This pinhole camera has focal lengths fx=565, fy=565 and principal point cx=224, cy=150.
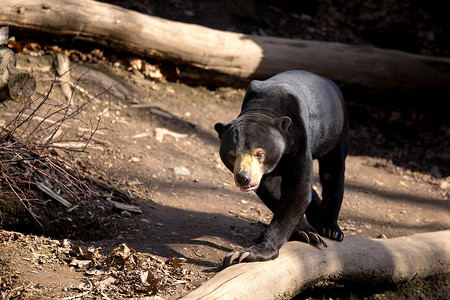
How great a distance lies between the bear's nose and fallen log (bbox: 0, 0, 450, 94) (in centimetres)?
428

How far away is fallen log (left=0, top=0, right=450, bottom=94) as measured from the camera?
6.96 meters

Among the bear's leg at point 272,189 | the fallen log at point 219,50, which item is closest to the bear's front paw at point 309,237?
the bear's leg at point 272,189

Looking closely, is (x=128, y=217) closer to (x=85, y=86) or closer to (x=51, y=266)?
(x=51, y=266)

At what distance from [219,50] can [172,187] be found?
2.81 metres

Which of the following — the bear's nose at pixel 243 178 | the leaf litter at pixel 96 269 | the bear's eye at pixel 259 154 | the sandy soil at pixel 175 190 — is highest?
the bear's eye at pixel 259 154

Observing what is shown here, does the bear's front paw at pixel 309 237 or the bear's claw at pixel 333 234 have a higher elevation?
the bear's front paw at pixel 309 237

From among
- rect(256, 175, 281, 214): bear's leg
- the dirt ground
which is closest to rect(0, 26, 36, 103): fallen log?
the dirt ground

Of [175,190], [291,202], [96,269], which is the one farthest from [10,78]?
[175,190]

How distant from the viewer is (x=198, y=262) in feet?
13.4

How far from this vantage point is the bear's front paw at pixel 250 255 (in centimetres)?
378

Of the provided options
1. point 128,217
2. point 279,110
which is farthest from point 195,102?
point 279,110

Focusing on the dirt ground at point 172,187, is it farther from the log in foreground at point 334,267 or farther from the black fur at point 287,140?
the black fur at point 287,140

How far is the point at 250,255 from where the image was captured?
149 inches

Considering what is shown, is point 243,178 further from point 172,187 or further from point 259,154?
point 172,187
